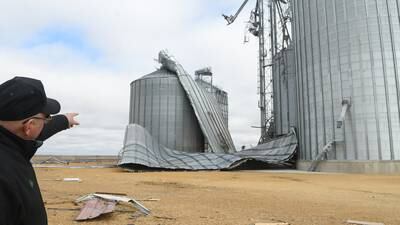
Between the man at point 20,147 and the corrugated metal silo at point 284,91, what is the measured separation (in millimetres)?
45479

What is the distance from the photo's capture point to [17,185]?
6.13 ft

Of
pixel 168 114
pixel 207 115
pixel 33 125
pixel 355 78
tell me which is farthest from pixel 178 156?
pixel 33 125

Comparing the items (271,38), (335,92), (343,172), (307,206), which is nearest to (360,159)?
(343,172)

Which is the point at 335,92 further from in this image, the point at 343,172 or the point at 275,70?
the point at 275,70

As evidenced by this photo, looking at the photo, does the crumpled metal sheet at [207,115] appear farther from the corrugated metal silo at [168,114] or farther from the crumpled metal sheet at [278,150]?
the crumpled metal sheet at [278,150]

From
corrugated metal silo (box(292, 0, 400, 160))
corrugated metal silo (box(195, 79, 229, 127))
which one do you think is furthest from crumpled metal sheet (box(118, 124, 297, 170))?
corrugated metal silo (box(195, 79, 229, 127))

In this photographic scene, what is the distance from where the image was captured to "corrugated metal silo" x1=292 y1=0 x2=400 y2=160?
104ft

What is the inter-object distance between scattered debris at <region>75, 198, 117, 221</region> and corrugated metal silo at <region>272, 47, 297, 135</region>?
38695 millimetres

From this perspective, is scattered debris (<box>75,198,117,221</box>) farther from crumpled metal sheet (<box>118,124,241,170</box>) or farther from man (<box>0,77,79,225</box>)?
crumpled metal sheet (<box>118,124,241,170</box>)

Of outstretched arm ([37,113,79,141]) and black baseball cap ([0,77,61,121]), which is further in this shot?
outstretched arm ([37,113,79,141])

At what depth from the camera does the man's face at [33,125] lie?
6.93 ft

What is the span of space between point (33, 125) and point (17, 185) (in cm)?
41

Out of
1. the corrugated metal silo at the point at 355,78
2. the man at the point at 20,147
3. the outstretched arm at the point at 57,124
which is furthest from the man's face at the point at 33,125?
the corrugated metal silo at the point at 355,78

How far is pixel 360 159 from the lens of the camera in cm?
3156
